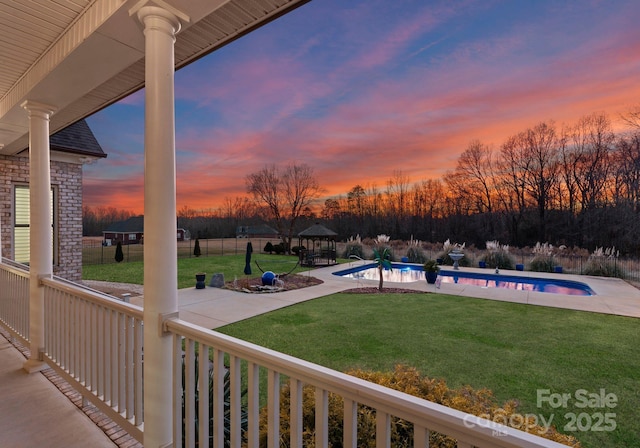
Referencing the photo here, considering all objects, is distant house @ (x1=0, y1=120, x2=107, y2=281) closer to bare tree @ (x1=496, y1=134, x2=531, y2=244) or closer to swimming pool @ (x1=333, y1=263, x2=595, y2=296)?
swimming pool @ (x1=333, y1=263, x2=595, y2=296)

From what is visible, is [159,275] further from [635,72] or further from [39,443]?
[635,72]

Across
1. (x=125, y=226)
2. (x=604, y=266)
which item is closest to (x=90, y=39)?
(x=604, y=266)

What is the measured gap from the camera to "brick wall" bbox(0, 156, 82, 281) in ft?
21.1

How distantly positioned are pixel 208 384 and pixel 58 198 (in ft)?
25.3

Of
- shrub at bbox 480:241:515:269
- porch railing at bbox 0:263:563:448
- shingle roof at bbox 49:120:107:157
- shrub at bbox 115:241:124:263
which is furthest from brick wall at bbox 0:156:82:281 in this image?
shrub at bbox 480:241:515:269

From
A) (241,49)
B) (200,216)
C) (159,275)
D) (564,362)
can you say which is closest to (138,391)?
(159,275)

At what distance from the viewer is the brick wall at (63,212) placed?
6422 mm

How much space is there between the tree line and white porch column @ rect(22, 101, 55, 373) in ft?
50.3

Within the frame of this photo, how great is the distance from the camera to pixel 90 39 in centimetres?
221

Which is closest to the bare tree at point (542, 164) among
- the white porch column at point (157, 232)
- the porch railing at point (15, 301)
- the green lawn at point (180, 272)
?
the green lawn at point (180, 272)

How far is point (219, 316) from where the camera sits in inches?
257

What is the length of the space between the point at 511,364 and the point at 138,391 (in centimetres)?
465

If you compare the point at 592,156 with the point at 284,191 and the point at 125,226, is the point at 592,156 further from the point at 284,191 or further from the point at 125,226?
the point at 125,226

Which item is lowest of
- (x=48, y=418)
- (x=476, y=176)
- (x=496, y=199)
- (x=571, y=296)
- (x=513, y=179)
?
(x=571, y=296)
